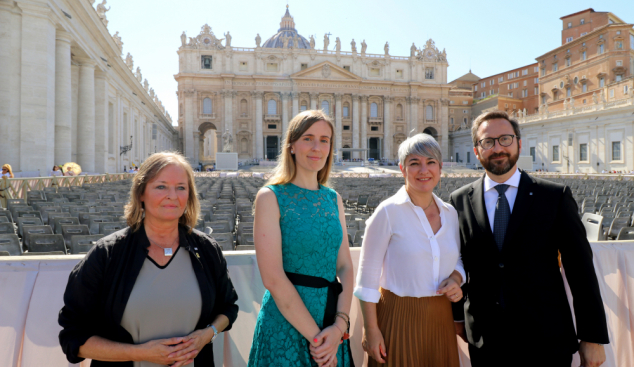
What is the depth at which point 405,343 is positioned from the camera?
2.27m

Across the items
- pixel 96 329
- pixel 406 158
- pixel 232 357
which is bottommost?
pixel 232 357

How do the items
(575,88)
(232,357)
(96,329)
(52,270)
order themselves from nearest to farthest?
(96,329) → (52,270) → (232,357) → (575,88)

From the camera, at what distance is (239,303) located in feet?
9.65

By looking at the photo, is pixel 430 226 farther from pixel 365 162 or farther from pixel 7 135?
pixel 365 162

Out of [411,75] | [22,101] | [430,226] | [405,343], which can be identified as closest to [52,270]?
[405,343]

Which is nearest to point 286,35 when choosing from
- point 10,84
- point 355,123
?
point 355,123

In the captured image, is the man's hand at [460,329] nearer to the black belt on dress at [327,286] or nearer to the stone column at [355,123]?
the black belt on dress at [327,286]

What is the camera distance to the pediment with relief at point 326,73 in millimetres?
62406

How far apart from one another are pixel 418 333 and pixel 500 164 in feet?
3.89

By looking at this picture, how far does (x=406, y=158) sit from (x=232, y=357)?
2017mm

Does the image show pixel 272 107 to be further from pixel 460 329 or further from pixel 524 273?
pixel 524 273

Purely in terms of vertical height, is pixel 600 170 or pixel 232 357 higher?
pixel 600 170

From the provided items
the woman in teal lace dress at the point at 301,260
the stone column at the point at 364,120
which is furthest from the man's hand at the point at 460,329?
the stone column at the point at 364,120

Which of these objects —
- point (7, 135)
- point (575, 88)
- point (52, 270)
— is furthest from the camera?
point (575, 88)
